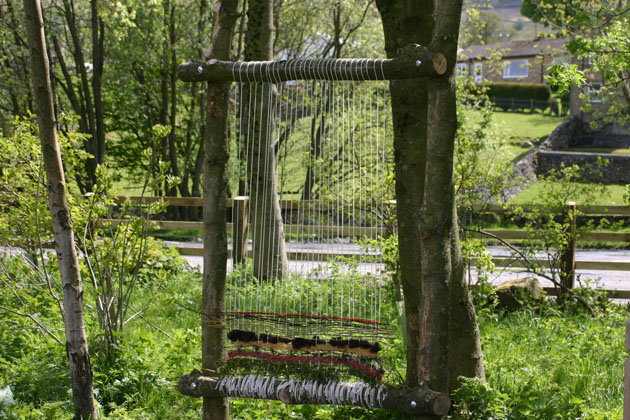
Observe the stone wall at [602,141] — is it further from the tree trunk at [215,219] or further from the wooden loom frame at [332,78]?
the tree trunk at [215,219]

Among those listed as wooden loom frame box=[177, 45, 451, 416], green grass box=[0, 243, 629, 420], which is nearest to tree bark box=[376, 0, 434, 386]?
wooden loom frame box=[177, 45, 451, 416]

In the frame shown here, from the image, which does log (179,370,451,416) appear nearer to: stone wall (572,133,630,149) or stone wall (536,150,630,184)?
stone wall (536,150,630,184)

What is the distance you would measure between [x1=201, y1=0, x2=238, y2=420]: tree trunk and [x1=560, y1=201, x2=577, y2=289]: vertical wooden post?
5.30 meters

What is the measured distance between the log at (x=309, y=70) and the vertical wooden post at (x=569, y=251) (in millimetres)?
5101

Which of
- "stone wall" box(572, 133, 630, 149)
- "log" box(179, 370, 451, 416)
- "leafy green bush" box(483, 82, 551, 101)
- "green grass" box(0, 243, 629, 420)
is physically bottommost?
"green grass" box(0, 243, 629, 420)

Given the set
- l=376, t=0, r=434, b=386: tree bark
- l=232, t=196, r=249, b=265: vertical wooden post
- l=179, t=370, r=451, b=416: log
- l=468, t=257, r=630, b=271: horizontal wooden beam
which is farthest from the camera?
l=232, t=196, r=249, b=265: vertical wooden post

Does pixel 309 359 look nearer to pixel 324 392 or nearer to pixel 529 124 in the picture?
pixel 324 392

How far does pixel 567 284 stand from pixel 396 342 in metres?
3.34

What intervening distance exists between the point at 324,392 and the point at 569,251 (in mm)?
5352

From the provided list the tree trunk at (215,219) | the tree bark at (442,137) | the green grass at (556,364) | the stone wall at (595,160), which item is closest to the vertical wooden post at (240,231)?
the green grass at (556,364)

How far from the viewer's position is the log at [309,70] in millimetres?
3494

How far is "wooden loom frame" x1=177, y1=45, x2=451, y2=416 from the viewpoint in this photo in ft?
11.1

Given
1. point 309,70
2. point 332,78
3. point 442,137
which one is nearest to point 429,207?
point 442,137

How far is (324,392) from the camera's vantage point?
355cm
